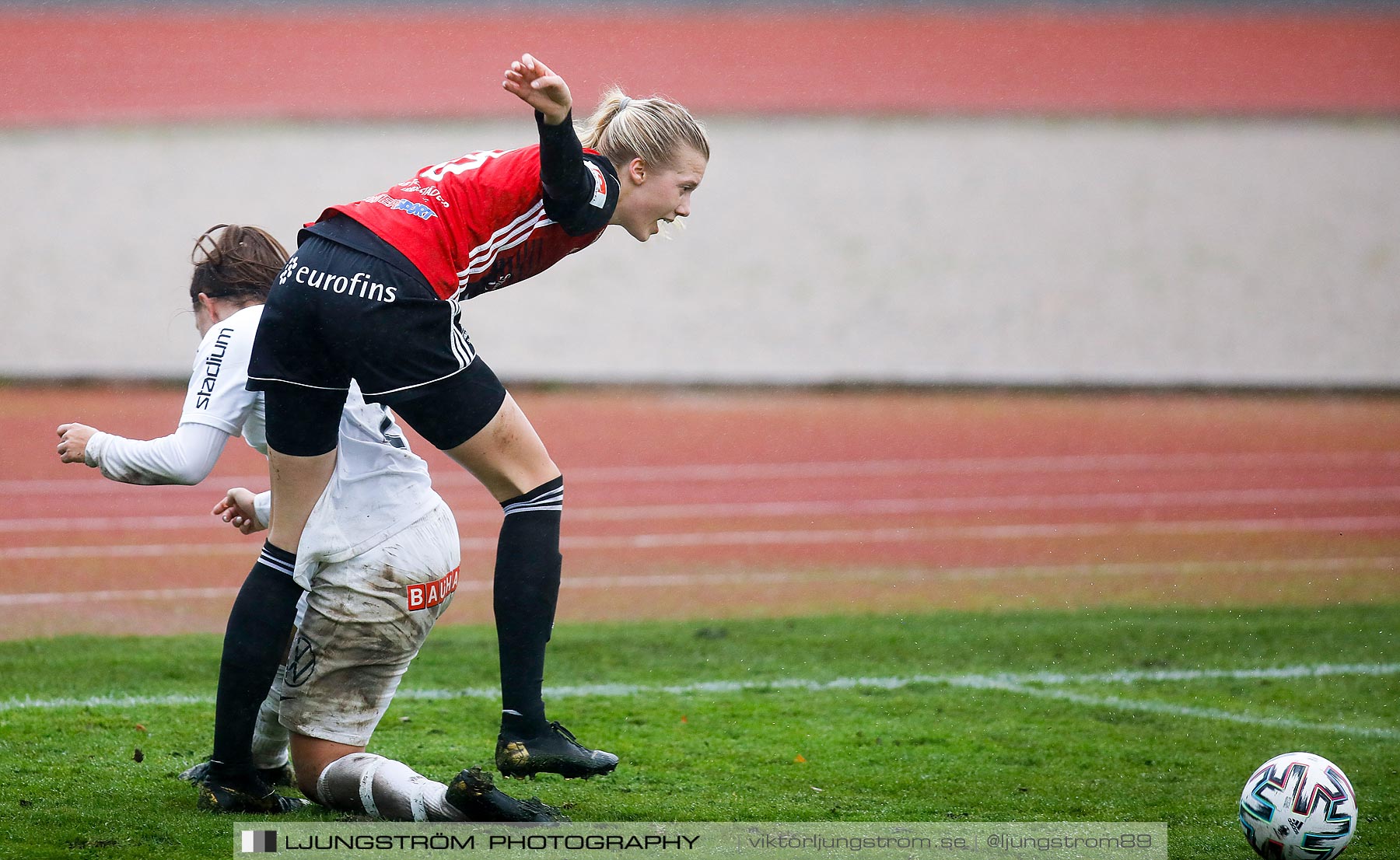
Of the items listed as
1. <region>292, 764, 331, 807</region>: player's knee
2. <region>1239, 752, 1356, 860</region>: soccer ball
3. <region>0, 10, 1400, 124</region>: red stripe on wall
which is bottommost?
<region>292, 764, 331, 807</region>: player's knee

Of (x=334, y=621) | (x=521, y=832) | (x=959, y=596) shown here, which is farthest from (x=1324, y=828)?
(x=959, y=596)

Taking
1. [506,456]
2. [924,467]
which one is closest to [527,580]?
[506,456]

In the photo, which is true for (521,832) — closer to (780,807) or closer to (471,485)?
(780,807)

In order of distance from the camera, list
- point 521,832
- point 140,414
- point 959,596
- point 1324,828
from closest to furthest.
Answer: point 521,832 < point 1324,828 < point 959,596 < point 140,414

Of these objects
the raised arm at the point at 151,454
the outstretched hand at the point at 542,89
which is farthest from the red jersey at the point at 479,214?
the raised arm at the point at 151,454

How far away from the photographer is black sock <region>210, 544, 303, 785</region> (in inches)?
147

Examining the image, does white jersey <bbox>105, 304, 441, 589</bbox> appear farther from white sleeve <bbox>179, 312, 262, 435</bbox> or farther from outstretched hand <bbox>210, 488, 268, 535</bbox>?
outstretched hand <bbox>210, 488, 268, 535</bbox>

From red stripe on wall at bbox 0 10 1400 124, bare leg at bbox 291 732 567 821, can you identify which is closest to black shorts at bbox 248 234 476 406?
bare leg at bbox 291 732 567 821

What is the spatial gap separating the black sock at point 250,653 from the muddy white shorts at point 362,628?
62 millimetres

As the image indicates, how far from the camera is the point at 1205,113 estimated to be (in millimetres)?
21391

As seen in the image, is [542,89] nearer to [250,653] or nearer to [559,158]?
[559,158]

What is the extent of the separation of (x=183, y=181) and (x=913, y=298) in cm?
1096

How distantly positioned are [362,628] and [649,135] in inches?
58.7

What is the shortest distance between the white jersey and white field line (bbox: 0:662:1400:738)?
1973mm
